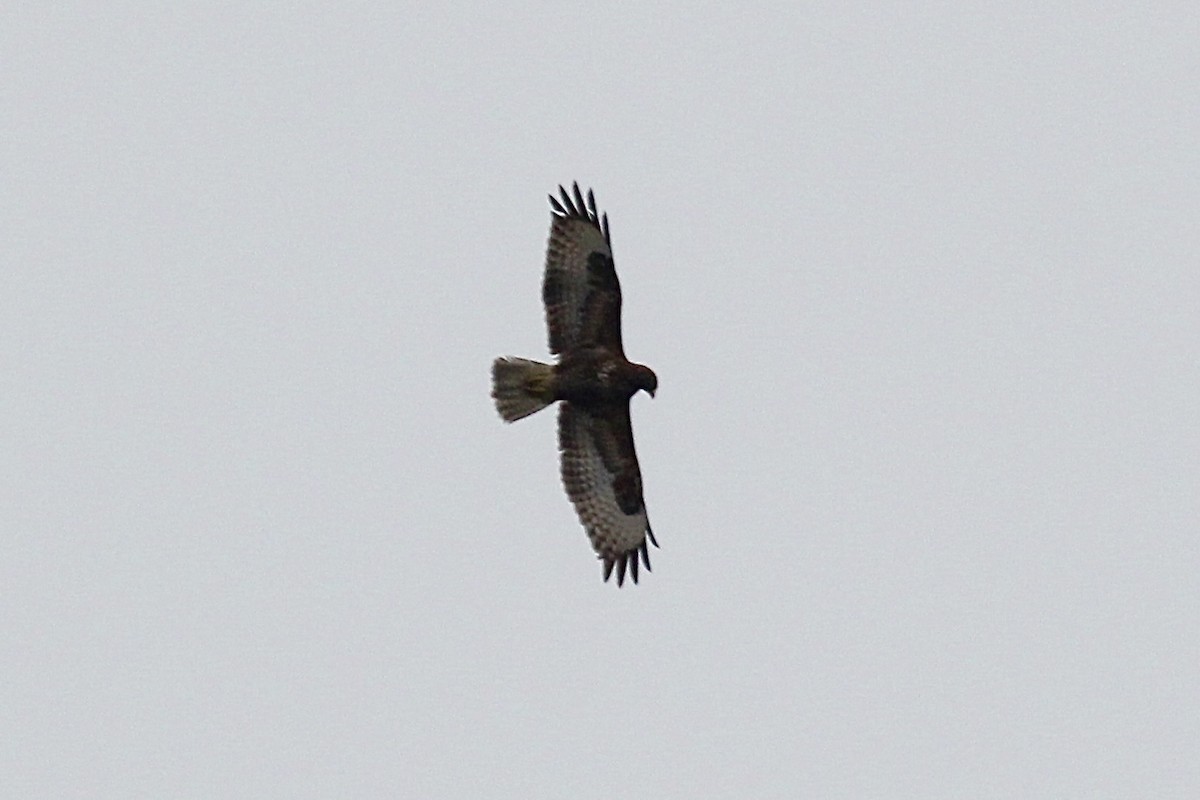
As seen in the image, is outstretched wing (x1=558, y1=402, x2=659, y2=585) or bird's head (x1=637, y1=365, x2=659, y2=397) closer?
bird's head (x1=637, y1=365, x2=659, y2=397)

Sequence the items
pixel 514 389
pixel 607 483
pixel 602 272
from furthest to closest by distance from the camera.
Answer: pixel 607 483
pixel 514 389
pixel 602 272

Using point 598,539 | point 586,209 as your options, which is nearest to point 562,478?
point 598,539

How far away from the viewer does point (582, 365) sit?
677 inches

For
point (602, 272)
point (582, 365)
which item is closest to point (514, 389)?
point (582, 365)

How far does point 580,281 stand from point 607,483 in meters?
1.66

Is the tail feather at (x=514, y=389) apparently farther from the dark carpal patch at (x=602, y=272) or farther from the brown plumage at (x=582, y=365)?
the dark carpal patch at (x=602, y=272)

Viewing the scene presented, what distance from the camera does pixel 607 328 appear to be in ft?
56.3

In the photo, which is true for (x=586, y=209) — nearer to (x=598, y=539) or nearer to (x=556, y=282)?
(x=556, y=282)

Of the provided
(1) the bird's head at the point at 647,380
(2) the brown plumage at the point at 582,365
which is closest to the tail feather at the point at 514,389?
(2) the brown plumage at the point at 582,365

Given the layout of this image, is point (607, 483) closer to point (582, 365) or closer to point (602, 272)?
point (582, 365)

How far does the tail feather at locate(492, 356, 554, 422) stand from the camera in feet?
56.7

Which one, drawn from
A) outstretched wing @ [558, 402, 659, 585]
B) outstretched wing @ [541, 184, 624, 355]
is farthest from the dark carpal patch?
outstretched wing @ [558, 402, 659, 585]

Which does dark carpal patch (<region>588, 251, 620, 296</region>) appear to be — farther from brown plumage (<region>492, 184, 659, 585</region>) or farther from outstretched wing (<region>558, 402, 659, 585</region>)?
outstretched wing (<region>558, 402, 659, 585</region>)

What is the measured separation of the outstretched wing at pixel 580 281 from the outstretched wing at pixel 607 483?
0.67 meters
